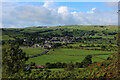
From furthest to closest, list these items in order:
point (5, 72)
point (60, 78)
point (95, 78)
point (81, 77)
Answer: point (5, 72) < point (60, 78) < point (81, 77) < point (95, 78)

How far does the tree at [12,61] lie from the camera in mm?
22531

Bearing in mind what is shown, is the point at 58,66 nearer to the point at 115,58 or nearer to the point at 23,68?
the point at 23,68

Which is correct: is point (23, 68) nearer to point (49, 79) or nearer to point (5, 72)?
point (5, 72)

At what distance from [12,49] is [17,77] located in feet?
27.0

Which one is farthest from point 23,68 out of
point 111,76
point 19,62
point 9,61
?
point 111,76

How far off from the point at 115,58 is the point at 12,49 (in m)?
19.2

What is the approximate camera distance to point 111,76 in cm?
871

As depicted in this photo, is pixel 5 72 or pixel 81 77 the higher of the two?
pixel 81 77

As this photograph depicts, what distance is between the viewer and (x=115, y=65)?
28.0ft

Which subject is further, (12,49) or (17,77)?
(12,49)

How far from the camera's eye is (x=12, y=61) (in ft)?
75.5

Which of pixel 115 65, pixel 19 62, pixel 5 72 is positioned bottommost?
pixel 5 72

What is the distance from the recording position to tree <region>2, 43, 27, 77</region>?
73.9 ft

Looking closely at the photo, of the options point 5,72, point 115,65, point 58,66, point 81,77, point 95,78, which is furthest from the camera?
point 58,66
